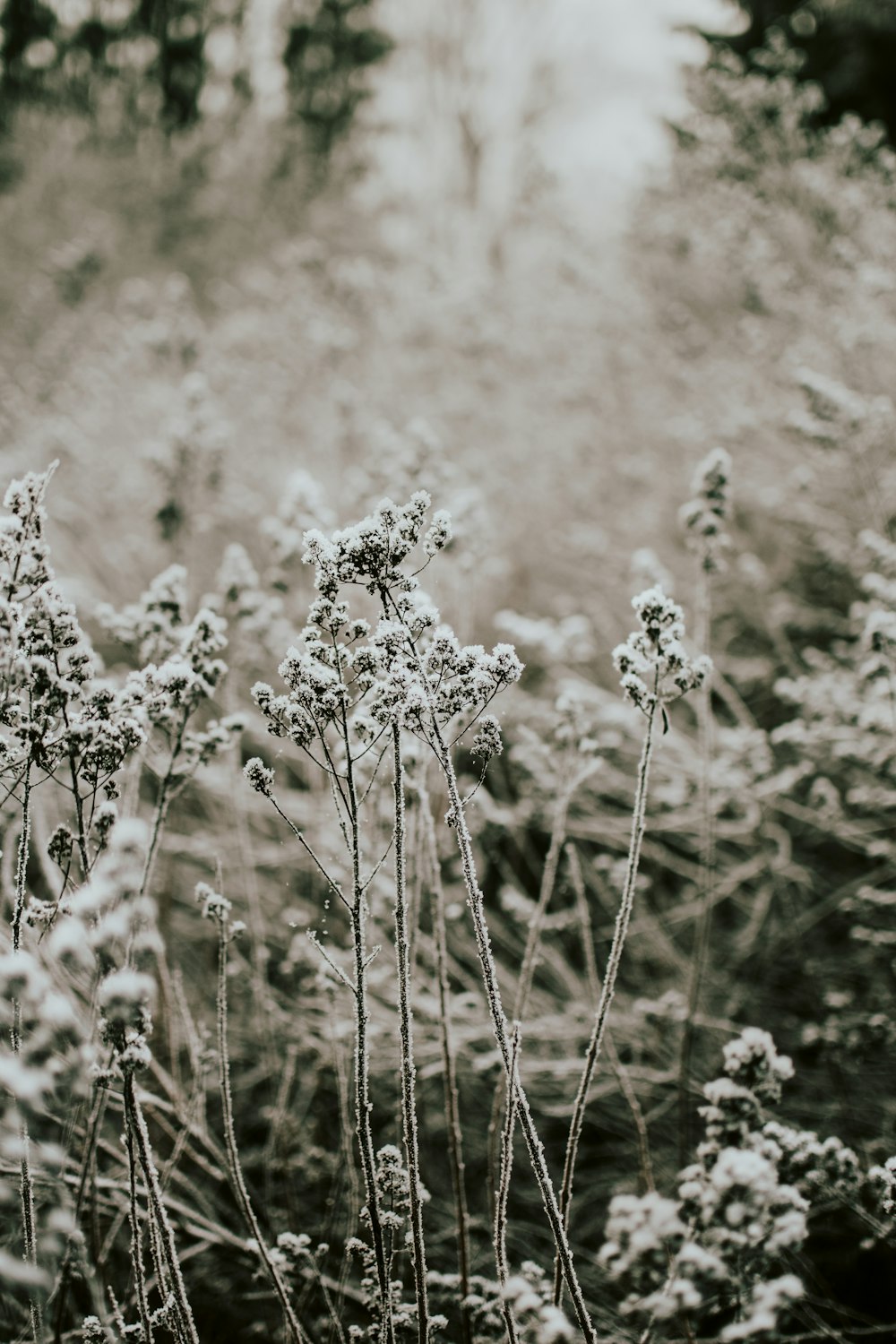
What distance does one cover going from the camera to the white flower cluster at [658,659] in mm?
1510

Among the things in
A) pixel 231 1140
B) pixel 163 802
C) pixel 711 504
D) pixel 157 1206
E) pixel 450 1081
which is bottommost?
pixel 157 1206

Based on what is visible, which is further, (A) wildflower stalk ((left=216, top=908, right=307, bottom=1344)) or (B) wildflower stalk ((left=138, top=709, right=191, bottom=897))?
(B) wildflower stalk ((left=138, top=709, right=191, bottom=897))

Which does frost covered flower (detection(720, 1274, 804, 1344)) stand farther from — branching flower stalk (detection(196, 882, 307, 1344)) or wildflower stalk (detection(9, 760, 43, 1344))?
wildflower stalk (detection(9, 760, 43, 1344))

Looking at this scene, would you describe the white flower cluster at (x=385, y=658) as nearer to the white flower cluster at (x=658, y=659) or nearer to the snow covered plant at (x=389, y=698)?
the snow covered plant at (x=389, y=698)

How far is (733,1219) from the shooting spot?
1.09m

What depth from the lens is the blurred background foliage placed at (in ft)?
10.2

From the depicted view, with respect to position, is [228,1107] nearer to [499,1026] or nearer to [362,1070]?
[362,1070]

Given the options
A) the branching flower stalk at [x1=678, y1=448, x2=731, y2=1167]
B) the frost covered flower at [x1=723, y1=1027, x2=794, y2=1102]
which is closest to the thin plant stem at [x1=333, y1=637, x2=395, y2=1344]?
the frost covered flower at [x1=723, y1=1027, x2=794, y2=1102]

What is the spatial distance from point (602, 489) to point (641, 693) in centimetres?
434

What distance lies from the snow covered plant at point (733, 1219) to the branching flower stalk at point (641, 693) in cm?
19

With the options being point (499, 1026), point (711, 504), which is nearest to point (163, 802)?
point (499, 1026)

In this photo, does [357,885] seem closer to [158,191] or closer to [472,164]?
[158,191]

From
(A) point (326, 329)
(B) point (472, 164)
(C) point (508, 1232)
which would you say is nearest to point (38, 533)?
(C) point (508, 1232)

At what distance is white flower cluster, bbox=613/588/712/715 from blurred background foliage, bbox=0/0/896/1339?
82 centimetres
